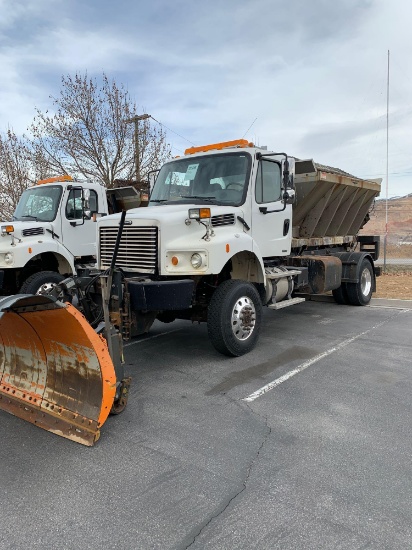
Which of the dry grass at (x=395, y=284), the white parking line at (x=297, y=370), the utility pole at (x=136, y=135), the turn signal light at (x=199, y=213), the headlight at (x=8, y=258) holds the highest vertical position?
the utility pole at (x=136, y=135)

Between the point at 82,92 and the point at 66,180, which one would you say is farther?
the point at 82,92

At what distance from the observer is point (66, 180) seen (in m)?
9.12

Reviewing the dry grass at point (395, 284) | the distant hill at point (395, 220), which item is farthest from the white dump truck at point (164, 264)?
the distant hill at point (395, 220)

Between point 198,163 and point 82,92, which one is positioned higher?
point 82,92

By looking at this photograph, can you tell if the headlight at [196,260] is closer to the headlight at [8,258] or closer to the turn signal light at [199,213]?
the turn signal light at [199,213]

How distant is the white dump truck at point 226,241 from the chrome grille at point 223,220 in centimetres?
1

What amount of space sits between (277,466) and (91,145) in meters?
15.5

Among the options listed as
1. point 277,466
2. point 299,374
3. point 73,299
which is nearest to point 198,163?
point 73,299

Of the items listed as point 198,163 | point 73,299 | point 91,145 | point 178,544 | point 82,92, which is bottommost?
point 178,544

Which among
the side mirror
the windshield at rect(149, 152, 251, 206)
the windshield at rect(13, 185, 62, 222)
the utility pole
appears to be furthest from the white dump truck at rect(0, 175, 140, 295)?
the utility pole

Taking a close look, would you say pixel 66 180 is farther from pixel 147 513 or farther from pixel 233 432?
pixel 147 513

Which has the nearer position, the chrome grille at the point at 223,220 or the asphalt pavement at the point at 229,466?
the asphalt pavement at the point at 229,466

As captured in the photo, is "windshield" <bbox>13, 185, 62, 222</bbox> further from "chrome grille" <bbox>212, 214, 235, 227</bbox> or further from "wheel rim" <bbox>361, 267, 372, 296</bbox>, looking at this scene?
"wheel rim" <bbox>361, 267, 372, 296</bbox>

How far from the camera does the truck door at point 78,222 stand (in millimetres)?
8828
